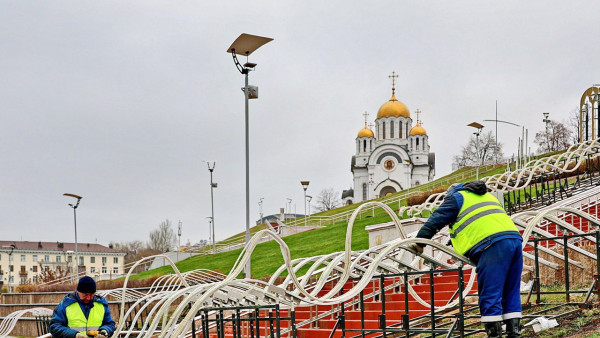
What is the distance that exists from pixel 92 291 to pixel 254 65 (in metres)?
10.6

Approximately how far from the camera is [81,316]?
6832 mm

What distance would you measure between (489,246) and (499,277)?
0.94 ft

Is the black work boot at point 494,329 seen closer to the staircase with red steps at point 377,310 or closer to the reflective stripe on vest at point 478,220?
the reflective stripe on vest at point 478,220

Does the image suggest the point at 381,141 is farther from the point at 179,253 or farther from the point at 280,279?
the point at 280,279

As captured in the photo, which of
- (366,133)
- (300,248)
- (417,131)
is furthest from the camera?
(366,133)

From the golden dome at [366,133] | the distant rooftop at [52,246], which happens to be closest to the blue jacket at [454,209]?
the golden dome at [366,133]

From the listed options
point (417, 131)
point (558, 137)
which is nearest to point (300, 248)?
point (558, 137)

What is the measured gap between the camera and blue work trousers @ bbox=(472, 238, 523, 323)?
6047 mm

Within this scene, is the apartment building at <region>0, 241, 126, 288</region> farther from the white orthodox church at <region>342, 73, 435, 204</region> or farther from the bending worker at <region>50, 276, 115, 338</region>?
the bending worker at <region>50, 276, 115, 338</region>

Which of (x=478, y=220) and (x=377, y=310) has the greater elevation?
(x=478, y=220)

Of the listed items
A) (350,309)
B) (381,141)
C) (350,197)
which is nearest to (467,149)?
(381,141)

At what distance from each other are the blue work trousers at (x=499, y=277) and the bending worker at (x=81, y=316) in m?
3.75

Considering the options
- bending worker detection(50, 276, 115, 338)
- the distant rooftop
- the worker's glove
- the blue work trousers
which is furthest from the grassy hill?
the distant rooftop

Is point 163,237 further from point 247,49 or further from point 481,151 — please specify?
point 247,49
